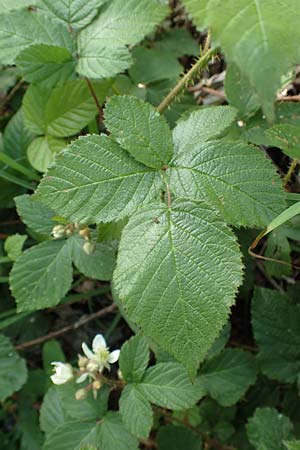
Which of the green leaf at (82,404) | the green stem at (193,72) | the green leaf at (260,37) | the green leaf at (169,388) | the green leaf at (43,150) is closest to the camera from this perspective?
the green leaf at (260,37)

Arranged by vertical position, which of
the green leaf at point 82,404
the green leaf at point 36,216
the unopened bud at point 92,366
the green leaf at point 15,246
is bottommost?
the green leaf at point 82,404

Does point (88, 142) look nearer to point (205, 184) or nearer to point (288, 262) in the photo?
point (205, 184)

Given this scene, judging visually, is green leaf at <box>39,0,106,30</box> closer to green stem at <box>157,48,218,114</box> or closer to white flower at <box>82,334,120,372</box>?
green stem at <box>157,48,218,114</box>

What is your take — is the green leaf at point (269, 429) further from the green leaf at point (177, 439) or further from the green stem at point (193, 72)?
the green stem at point (193, 72)

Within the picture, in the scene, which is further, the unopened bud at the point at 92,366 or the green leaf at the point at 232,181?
the unopened bud at the point at 92,366

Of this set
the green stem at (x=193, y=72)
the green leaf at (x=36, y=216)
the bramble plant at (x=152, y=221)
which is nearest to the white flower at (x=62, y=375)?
the bramble plant at (x=152, y=221)

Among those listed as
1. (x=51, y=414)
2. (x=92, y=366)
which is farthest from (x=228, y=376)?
(x=51, y=414)
